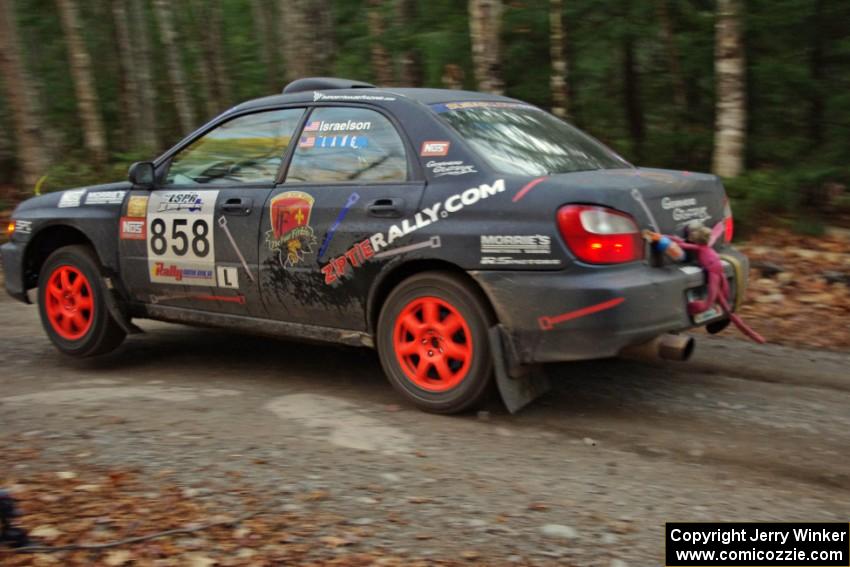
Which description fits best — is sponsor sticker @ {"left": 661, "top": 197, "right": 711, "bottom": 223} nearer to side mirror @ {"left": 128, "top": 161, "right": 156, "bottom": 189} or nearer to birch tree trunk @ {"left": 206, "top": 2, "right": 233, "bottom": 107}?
side mirror @ {"left": 128, "top": 161, "right": 156, "bottom": 189}

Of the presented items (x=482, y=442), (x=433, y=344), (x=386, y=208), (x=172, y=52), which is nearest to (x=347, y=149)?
(x=386, y=208)

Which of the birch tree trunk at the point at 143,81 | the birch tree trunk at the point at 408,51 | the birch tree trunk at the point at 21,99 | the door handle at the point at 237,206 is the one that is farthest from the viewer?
the birch tree trunk at the point at 143,81

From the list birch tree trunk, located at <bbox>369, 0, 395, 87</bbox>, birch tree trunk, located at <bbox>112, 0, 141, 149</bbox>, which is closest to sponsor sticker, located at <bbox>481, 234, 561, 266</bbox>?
birch tree trunk, located at <bbox>369, 0, 395, 87</bbox>

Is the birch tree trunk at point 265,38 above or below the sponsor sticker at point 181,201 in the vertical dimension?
above

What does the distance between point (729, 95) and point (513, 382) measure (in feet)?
19.7

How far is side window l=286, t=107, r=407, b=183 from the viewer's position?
16.7ft

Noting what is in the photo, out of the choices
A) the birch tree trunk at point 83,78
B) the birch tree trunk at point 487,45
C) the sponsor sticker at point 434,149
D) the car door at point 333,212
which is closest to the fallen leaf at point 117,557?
the car door at point 333,212

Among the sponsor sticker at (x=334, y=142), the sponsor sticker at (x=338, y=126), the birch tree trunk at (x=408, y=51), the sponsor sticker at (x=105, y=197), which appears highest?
the birch tree trunk at (x=408, y=51)

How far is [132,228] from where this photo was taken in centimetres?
602

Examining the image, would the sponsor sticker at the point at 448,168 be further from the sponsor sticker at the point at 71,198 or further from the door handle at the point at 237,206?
the sponsor sticker at the point at 71,198

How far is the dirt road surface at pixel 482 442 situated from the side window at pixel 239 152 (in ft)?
4.27

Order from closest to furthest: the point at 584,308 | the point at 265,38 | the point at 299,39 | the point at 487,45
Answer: the point at 584,308 → the point at 487,45 → the point at 299,39 → the point at 265,38

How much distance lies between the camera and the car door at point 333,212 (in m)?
5.02

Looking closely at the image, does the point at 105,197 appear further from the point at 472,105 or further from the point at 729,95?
the point at 729,95
